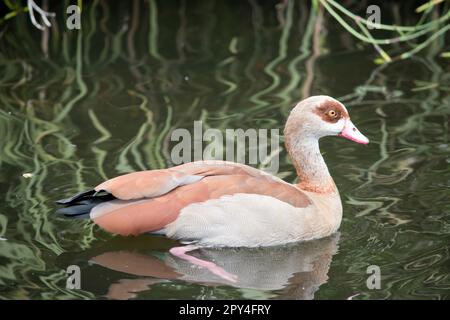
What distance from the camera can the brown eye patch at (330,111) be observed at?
6984mm

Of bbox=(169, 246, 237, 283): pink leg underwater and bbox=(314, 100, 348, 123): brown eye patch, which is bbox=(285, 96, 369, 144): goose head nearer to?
bbox=(314, 100, 348, 123): brown eye patch

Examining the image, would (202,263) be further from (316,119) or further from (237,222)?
(316,119)

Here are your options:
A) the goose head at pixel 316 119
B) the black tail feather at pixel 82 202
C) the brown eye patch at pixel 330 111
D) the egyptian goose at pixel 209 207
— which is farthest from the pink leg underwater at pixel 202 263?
the brown eye patch at pixel 330 111

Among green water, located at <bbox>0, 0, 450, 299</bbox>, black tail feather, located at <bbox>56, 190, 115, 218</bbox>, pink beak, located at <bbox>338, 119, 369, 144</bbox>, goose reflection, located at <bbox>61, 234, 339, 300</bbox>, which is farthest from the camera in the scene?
pink beak, located at <bbox>338, 119, 369, 144</bbox>

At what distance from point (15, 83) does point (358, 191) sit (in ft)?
14.4

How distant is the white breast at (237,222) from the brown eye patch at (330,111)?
30.9 inches

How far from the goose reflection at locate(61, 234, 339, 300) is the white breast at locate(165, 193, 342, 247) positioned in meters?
0.08

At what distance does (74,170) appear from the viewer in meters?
7.79

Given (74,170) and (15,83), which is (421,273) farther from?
(15,83)

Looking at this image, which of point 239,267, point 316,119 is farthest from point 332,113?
point 239,267

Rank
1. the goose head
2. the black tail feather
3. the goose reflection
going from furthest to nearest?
the goose head, the black tail feather, the goose reflection

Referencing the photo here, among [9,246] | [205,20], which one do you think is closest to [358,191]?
[9,246]

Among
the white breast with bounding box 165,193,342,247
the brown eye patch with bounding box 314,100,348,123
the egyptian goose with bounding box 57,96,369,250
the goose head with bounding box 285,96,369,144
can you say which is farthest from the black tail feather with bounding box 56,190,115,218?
the brown eye patch with bounding box 314,100,348,123

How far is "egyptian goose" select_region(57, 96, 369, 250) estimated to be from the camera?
646 centimetres
